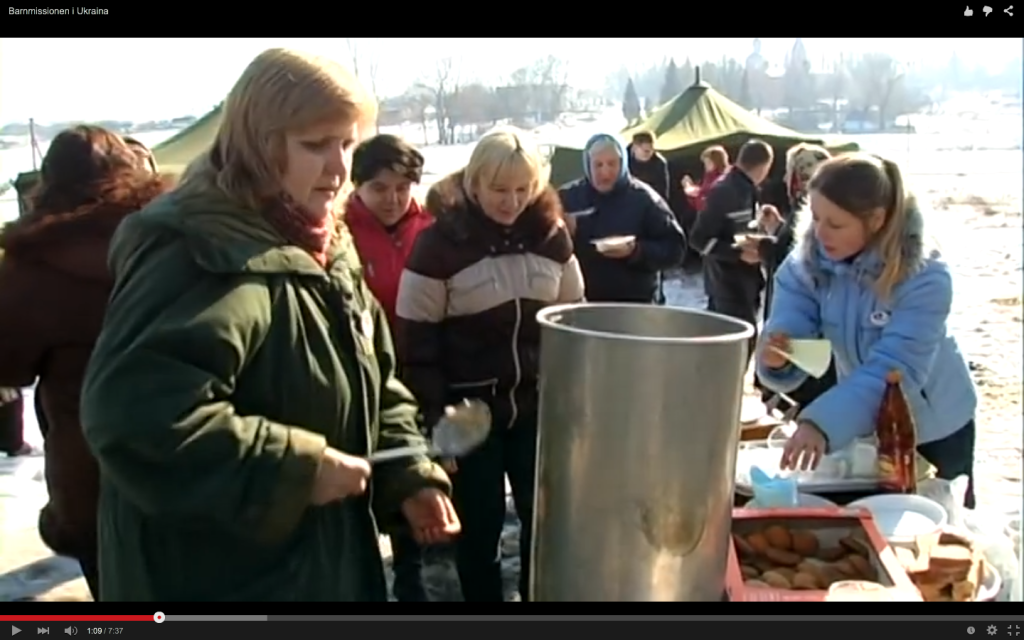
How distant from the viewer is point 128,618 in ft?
3.49

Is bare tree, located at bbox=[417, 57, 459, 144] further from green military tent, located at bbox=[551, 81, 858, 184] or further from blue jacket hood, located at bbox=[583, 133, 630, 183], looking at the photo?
green military tent, located at bbox=[551, 81, 858, 184]

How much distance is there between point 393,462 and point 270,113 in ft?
1.39

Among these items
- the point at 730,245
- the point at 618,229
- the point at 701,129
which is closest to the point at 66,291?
the point at 618,229

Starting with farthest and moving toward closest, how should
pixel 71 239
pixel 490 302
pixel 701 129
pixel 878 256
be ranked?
pixel 701 129
pixel 490 302
pixel 71 239
pixel 878 256

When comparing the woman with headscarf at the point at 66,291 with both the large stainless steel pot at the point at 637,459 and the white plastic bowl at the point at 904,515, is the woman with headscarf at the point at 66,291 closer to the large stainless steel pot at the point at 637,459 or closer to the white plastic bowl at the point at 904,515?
the large stainless steel pot at the point at 637,459

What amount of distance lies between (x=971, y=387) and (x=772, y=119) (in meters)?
5.44

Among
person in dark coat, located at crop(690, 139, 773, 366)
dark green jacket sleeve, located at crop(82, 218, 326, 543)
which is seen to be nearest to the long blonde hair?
dark green jacket sleeve, located at crop(82, 218, 326, 543)

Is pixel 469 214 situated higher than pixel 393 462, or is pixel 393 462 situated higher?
pixel 469 214

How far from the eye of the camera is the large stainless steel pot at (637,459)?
3.01 ft

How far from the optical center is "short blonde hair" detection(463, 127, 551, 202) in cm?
193

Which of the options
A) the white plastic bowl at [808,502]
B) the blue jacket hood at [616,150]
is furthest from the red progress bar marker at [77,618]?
the blue jacket hood at [616,150]

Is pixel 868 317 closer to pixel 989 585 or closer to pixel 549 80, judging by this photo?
pixel 989 585
